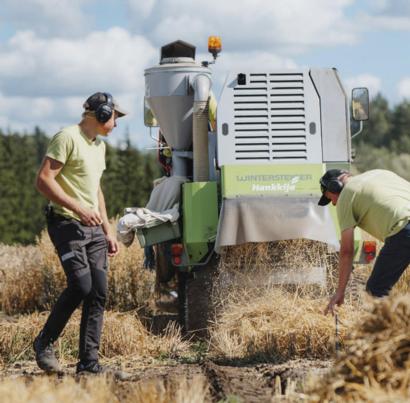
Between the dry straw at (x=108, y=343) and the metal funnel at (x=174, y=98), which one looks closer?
the dry straw at (x=108, y=343)

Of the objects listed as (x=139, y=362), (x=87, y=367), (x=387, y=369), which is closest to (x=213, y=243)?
(x=139, y=362)

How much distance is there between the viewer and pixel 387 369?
564 centimetres

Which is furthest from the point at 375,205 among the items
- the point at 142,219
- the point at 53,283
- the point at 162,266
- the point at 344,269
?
the point at 53,283

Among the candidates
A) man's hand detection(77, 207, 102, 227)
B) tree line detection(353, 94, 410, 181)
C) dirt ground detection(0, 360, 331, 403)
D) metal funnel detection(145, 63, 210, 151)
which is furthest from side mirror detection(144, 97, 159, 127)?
tree line detection(353, 94, 410, 181)

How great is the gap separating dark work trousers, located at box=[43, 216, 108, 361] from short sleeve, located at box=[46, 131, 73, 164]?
45cm

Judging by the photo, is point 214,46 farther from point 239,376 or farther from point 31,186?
point 31,186

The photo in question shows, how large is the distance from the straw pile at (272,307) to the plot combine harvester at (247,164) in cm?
19

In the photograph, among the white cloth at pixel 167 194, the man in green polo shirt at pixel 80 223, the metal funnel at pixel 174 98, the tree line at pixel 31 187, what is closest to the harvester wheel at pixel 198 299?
the white cloth at pixel 167 194

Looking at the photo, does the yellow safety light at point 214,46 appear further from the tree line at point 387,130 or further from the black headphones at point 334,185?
the tree line at point 387,130

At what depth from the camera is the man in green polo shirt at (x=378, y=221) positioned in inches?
299

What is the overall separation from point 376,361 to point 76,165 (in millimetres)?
2967

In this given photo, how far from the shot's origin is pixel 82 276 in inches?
303

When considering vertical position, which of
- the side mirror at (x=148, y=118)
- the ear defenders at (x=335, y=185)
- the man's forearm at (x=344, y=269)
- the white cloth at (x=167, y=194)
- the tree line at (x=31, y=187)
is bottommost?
Answer: the tree line at (x=31, y=187)

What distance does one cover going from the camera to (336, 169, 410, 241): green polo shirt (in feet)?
25.0
